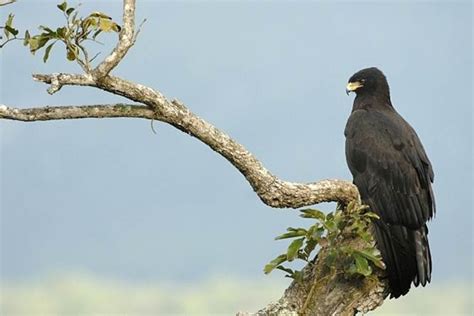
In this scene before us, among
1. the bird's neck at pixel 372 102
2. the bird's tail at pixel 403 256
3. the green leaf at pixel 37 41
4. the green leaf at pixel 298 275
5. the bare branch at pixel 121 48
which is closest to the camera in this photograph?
the green leaf at pixel 37 41

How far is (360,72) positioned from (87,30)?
419cm

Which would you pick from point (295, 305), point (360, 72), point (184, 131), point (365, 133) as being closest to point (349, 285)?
point (295, 305)

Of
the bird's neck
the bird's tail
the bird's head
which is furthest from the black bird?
the bird's head

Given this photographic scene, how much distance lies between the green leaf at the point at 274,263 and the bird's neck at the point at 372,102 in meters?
2.68

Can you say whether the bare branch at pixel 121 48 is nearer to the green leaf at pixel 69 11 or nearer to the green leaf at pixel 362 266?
the green leaf at pixel 69 11

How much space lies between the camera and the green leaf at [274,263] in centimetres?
702

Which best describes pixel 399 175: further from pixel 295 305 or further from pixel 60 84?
pixel 60 84

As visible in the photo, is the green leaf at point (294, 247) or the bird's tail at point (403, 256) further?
the bird's tail at point (403, 256)

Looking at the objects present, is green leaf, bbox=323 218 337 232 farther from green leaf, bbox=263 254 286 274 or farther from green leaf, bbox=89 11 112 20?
green leaf, bbox=89 11 112 20

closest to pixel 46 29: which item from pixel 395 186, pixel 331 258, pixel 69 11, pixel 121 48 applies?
pixel 69 11

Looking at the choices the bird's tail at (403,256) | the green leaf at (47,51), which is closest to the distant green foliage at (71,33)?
the green leaf at (47,51)

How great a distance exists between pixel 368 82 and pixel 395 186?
1.78 m

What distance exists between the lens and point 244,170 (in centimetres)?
719

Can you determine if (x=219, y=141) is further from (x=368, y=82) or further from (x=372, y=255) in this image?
(x=368, y=82)
